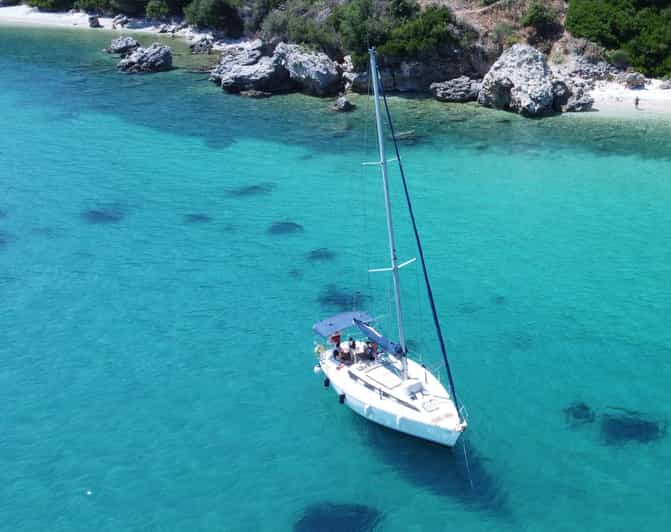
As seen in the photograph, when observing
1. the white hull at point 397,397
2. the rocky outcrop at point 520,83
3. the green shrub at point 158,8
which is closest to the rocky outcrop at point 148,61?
the green shrub at point 158,8

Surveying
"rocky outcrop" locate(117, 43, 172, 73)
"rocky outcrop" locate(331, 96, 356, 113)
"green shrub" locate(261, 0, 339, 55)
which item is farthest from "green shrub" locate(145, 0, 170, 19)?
"rocky outcrop" locate(331, 96, 356, 113)

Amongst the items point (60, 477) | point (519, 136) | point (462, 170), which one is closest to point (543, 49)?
point (519, 136)

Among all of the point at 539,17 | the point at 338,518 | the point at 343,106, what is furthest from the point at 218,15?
the point at 338,518

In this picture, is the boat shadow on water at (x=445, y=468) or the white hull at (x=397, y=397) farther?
the white hull at (x=397, y=397)

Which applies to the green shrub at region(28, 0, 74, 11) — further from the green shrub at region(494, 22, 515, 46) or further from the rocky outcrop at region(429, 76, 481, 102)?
the green shrub at region(494, 22, 515, 46)

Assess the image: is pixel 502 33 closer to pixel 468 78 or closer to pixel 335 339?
pixel 468 78

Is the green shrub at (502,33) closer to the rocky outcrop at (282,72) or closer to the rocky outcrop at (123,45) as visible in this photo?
the rocky outcrop at (282,72)

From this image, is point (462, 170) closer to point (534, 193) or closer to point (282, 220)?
point (534, 193)
